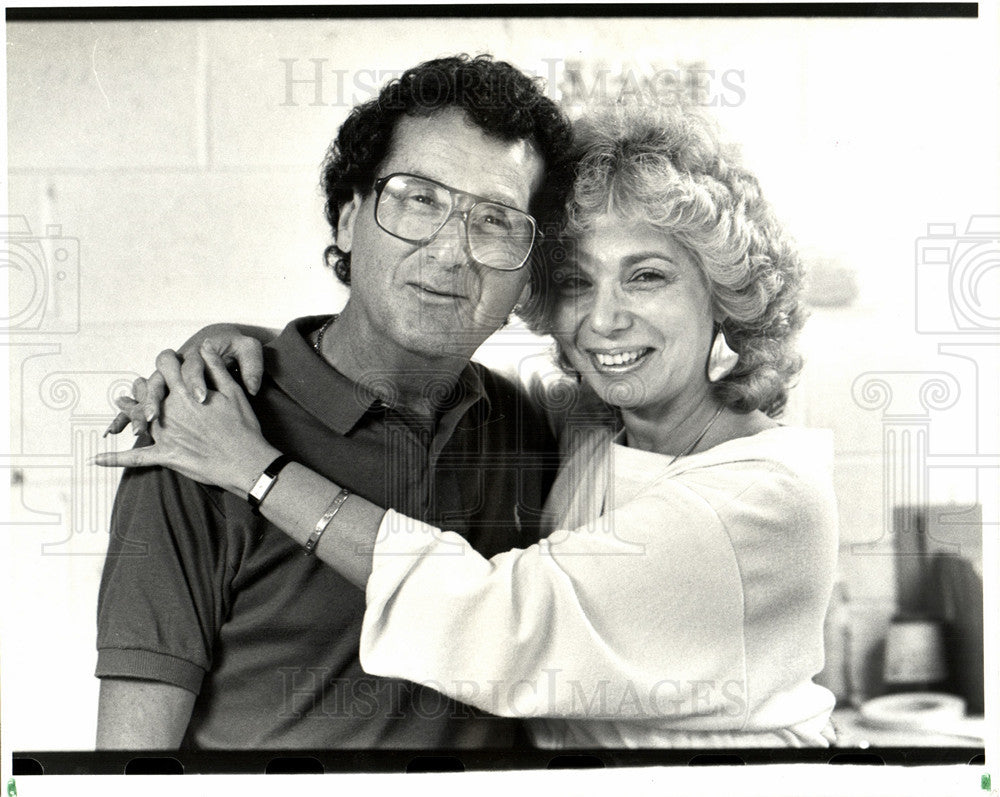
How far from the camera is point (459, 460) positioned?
206 cm

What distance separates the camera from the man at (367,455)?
196cm

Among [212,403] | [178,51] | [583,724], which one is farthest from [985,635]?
[178,51]

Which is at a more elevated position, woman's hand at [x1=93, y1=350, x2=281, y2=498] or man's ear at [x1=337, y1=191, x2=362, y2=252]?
man's ear at [x1=337, y1=191, x2=362, y2=252]

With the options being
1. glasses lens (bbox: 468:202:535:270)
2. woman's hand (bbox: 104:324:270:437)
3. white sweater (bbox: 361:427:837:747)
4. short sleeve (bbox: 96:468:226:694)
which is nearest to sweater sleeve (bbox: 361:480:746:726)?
white sweater (bbox: 361:427:837:747)

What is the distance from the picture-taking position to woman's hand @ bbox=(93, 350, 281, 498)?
75.1 inches

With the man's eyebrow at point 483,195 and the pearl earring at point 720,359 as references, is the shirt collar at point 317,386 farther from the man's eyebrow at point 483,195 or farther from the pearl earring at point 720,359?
the pearl earring at point 720,359

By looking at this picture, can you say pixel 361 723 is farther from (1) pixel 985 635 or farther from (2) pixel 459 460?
(1) pixel 985 635

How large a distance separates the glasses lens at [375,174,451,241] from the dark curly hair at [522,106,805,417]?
223 millimetres

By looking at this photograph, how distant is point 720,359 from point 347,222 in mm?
805

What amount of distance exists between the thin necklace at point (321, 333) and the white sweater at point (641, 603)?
374mm

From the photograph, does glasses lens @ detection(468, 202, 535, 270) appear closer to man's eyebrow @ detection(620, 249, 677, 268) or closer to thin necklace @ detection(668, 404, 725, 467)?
man's eyebrow @ detection(620, 249, 677, 268)

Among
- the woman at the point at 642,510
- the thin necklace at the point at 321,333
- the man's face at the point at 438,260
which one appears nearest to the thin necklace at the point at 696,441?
the woman at the point at 642,510

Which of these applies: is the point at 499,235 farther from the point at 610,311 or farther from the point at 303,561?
the point at 303,561

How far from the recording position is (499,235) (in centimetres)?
201
